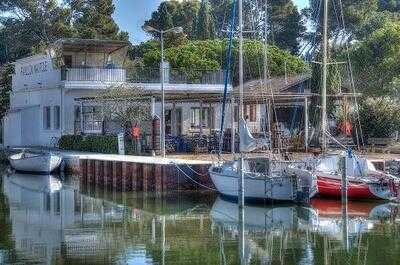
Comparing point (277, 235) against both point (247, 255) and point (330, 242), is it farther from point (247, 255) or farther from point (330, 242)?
point (247, 255)

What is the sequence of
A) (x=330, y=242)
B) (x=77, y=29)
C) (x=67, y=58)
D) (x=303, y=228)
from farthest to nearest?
(x=77, y=29), (x=67, y=58), (x=303, y=228), (x=330, y=242)

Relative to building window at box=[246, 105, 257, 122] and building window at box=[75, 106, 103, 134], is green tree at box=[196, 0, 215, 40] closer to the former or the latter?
building window at box=[246, 105, 257, 122]

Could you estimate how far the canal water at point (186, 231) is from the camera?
24422 mm

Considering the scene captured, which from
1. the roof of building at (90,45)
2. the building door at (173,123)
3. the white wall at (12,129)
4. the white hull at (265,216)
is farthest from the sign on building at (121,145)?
the white wall at (12,129)

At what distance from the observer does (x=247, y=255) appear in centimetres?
2480

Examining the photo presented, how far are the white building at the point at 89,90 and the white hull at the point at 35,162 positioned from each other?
4.35m

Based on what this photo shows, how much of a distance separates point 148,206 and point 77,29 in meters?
46.5

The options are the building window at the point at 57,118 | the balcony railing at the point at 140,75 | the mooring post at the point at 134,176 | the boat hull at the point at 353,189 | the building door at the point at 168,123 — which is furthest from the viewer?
the building window at the point at 57,118

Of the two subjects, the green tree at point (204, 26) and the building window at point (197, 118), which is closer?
the building window at point (197, 118)

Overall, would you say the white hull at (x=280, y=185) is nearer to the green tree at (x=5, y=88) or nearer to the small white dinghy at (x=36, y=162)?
the small white dinghy at (x=36, y=162)

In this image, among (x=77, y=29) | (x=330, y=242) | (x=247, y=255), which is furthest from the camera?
(x=77, y=29)

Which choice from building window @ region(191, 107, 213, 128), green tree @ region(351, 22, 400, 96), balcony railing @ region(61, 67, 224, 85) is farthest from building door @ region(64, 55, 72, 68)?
green tree @ region(351, 22, 400, 96)

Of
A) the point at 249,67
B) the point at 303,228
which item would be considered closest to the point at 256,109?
the point at 249,67

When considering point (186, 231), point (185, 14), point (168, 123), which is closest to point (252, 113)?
point (168, 123)
